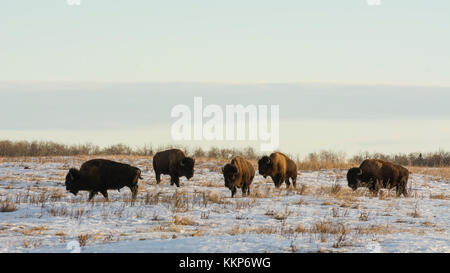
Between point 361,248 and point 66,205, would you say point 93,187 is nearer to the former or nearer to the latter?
point 66,205

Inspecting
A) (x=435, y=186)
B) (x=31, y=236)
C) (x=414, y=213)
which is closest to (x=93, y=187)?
(x=31, y=236)

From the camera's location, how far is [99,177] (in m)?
19.4

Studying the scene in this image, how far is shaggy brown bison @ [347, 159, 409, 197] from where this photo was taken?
23562 mm

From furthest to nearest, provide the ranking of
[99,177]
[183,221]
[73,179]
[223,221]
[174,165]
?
[174,165]
[73,179]
[99,177]
[223,221]
[183,221]

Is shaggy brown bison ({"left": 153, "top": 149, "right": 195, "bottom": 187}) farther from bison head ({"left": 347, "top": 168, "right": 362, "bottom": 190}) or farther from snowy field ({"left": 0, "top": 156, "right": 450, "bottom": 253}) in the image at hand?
bison head ({"left": 347, "top": 168, "right": 362, "bottom": 190})

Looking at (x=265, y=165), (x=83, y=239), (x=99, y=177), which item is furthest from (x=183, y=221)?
(x=265, y=165)

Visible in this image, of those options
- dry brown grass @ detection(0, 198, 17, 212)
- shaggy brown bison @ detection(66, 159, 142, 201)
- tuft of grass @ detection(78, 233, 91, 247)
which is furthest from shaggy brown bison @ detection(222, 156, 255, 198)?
tuft of grass @ detection(78, 233, 91, 247)

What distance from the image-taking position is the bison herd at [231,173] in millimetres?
19514

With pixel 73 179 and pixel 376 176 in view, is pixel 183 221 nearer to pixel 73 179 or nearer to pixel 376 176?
pixel 73 179

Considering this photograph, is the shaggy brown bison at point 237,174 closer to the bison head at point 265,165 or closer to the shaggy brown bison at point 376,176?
the bison head at point 265,165

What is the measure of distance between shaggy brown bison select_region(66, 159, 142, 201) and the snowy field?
0.41 meters

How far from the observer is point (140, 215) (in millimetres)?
15750

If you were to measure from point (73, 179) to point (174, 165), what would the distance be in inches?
246
